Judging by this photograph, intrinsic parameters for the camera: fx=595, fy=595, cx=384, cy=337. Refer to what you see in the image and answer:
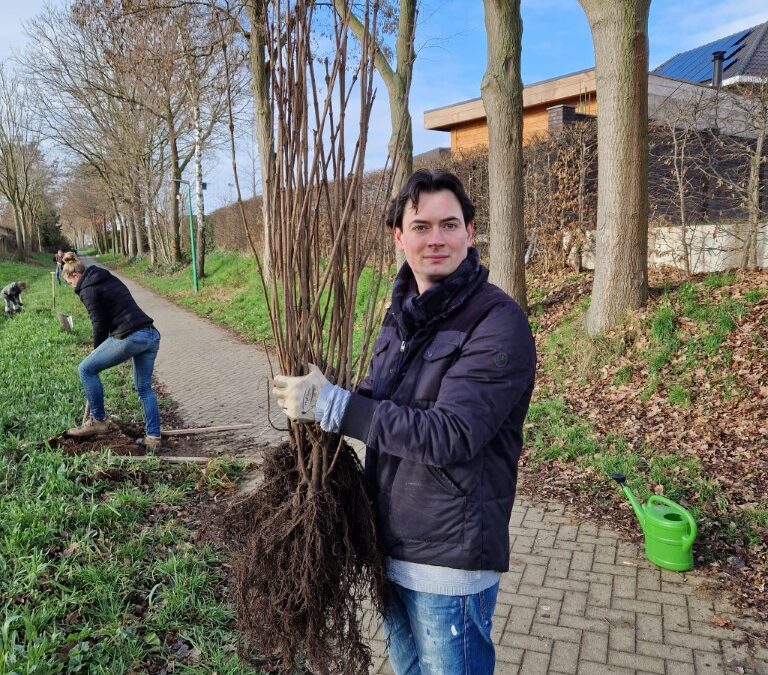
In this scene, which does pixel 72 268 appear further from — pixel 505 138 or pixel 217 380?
pixel 505 138

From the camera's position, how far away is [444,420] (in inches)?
56.0

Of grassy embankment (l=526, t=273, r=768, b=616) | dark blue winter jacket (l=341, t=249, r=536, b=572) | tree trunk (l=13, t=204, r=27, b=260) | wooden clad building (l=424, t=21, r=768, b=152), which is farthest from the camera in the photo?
tree trunk (l=13, t=204, r=27, b=260)

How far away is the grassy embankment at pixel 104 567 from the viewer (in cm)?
275

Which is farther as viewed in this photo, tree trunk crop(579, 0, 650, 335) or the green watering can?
tree trunk crop(579, 0, 650, 335)

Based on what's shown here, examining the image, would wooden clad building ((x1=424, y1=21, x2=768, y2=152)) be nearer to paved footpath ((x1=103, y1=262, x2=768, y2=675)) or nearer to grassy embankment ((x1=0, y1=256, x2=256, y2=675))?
paved footpath ((x1=103, y1=262, x2=768, y2=675))

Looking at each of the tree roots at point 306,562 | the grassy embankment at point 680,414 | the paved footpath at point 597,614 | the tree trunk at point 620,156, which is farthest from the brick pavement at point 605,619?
the tree trunk at point 620,156

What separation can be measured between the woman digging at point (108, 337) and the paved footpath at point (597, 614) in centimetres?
358

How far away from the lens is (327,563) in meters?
1.76

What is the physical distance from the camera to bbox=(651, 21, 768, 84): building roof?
21109 millimetres

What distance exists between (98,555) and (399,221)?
2.93m

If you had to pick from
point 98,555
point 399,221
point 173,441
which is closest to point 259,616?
point 399,221

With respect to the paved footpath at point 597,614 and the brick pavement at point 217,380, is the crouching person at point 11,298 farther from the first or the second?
the paved footpath at point 597,614

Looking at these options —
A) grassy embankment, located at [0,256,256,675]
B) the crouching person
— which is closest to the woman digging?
grassy embankment, located at [0,256,256,675]

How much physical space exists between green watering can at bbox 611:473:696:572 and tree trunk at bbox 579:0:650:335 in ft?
11.1
